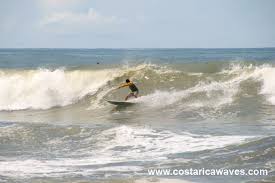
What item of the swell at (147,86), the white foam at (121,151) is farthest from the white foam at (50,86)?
the white foam at (121,151)

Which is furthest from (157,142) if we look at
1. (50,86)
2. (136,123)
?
(50,86)

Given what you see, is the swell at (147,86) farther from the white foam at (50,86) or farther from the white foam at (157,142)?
the white foam at (157,142)

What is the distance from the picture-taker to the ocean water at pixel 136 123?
424 inches

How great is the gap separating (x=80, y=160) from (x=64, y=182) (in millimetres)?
2021

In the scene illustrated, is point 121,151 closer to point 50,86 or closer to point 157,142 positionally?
point 157,142

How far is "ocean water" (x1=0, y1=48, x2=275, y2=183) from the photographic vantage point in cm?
1078

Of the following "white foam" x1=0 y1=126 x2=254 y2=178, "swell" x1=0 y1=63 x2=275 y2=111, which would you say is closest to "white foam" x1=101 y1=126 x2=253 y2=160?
"white foam" x1=0 y1=126 x2=254 y2=178

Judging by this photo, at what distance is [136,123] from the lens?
57.4ft

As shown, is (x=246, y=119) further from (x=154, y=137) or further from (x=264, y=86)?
(x=264, y=86)

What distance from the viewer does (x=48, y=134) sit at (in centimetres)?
1525

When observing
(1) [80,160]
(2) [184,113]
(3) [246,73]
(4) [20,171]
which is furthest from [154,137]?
(3) [246,73]

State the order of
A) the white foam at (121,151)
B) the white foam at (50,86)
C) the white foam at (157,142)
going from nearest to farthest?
the white foam at (121,151) < the white foam at (157,142) < the white foam at (50,86)

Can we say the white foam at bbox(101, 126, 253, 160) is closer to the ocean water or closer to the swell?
the ocean water

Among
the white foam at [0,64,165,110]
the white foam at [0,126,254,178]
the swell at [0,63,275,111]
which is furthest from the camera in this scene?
the white foam at [0,64,165,110]
